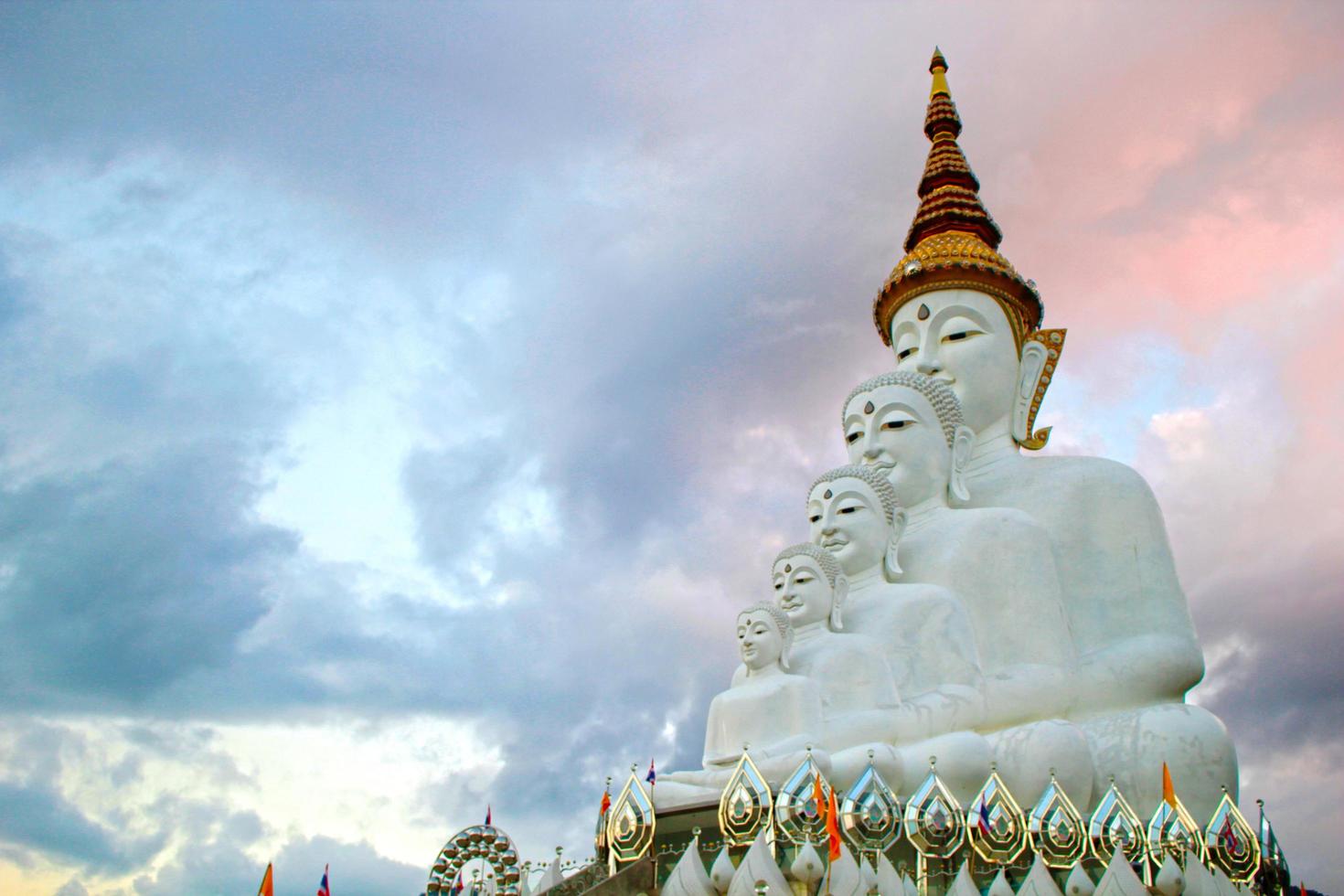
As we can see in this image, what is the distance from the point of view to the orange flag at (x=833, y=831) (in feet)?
Answer: 28.2

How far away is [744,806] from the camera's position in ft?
31.9

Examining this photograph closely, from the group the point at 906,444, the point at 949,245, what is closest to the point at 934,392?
the point at 906,444

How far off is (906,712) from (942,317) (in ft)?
21.3


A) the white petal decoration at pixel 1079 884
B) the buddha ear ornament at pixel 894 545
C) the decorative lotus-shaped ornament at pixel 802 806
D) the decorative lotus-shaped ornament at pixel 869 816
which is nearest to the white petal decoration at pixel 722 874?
the decorative lotus-shaped ornament at pixel 802 806

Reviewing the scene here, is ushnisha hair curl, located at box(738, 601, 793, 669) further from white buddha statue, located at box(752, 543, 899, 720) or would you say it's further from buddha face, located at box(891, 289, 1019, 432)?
buddha face, located at box(891, 289, 1019, 432)

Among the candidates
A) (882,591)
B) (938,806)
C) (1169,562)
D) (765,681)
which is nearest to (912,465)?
(882,591)

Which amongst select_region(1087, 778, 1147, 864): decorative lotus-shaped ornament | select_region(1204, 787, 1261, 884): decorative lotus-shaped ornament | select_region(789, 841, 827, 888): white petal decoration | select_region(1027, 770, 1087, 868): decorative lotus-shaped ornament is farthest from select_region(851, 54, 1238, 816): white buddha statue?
select_region(789, 841, 827, 888): white petal decoration

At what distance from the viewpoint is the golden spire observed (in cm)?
1681

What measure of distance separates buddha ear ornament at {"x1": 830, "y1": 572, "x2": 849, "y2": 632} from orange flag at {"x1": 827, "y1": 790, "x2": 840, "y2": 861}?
398 cm

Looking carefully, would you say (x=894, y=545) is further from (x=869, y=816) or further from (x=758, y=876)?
(x=758, y=876)

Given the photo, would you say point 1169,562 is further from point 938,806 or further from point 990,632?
point 938,806

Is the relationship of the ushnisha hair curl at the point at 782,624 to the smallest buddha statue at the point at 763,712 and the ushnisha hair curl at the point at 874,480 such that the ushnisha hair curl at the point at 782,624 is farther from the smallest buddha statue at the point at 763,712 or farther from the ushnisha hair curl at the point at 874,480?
the ushnisha hair curl at the point at 874,480

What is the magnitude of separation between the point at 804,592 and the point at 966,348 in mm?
4960

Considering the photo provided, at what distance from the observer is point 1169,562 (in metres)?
14.2
